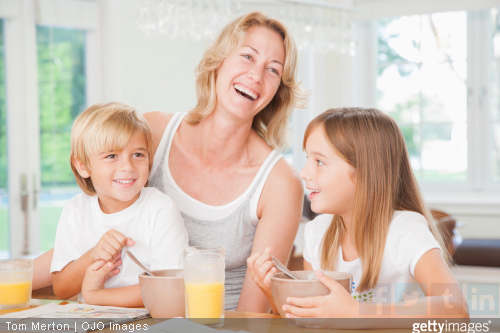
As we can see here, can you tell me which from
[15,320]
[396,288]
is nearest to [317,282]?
[396,288]

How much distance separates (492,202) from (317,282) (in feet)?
13.4

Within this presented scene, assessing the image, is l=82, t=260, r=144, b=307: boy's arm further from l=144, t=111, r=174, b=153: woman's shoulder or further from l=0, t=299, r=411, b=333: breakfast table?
l=144, t=111, r=174, b=153: woman's shoulder

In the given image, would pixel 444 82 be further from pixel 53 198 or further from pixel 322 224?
pixel 322 224

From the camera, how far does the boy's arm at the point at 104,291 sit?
1.41m

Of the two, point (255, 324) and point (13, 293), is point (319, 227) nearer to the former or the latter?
point (255, 324)

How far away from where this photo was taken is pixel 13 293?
138 cm

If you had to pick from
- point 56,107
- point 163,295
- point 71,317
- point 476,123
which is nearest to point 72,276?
point 71,317

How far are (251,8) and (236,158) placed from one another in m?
3.25

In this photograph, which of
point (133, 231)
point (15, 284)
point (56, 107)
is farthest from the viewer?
point (56, 107)

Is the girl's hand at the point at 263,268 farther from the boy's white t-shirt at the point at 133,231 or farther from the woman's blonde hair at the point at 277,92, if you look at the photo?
the woman's blonde hair at the point at 277,92

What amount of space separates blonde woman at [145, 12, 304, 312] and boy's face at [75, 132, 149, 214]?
0.23 m

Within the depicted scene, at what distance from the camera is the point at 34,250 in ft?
14.1

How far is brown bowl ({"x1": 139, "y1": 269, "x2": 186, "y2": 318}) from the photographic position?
118 centimetres

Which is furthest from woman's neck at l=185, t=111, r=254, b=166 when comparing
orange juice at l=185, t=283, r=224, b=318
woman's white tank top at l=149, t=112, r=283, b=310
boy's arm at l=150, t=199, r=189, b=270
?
orange juice at l=185, t=283, r=224, b=318
